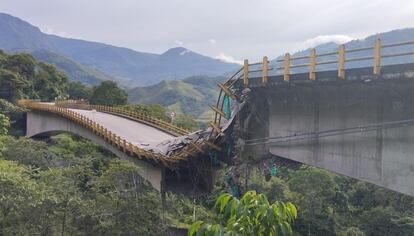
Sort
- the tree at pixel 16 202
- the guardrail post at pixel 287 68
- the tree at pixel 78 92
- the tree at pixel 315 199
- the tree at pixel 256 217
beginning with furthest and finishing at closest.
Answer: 1. the tree at pixel 78 92
2. the tree at pixel 315 199
3. the tree at pixel 16 202
4. the guardrail post at pixel 287 68
5. the tree at pixel 256 217

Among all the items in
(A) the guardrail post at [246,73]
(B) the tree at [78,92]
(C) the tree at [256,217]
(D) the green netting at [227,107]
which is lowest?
(C) the tree at [256,217]

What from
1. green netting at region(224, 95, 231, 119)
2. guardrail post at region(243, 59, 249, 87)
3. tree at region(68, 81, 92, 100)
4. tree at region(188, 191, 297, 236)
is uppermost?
tree at region(68, 81, 92, 100)

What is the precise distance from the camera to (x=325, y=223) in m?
41.2

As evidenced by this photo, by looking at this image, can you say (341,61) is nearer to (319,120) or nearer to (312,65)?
(312,65)

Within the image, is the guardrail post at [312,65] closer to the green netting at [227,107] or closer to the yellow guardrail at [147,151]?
the green netting at [227,107]

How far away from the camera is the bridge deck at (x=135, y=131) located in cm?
3125

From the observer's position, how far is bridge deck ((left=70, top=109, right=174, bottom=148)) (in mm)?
31247

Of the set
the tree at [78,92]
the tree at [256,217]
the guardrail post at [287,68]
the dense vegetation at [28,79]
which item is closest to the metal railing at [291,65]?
the guardrail post at [287,68]

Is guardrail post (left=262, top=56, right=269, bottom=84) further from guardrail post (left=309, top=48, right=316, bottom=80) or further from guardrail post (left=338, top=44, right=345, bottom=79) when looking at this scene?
guardrail post (left=338, top=44, right=345, bottom=79)

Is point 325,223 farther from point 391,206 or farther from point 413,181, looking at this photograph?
point 413,181

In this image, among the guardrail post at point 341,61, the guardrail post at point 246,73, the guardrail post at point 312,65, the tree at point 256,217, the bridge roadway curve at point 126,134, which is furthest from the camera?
the bridge roadway curve at point 126,134

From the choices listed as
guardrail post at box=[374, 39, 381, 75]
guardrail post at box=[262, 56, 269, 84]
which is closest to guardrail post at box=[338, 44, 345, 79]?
guardrail post at box=[374, 39, 381, 75]

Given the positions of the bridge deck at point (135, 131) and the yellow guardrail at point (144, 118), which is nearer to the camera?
the bridge deck at point (135, 131)

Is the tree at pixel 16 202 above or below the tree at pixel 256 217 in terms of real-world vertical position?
below
